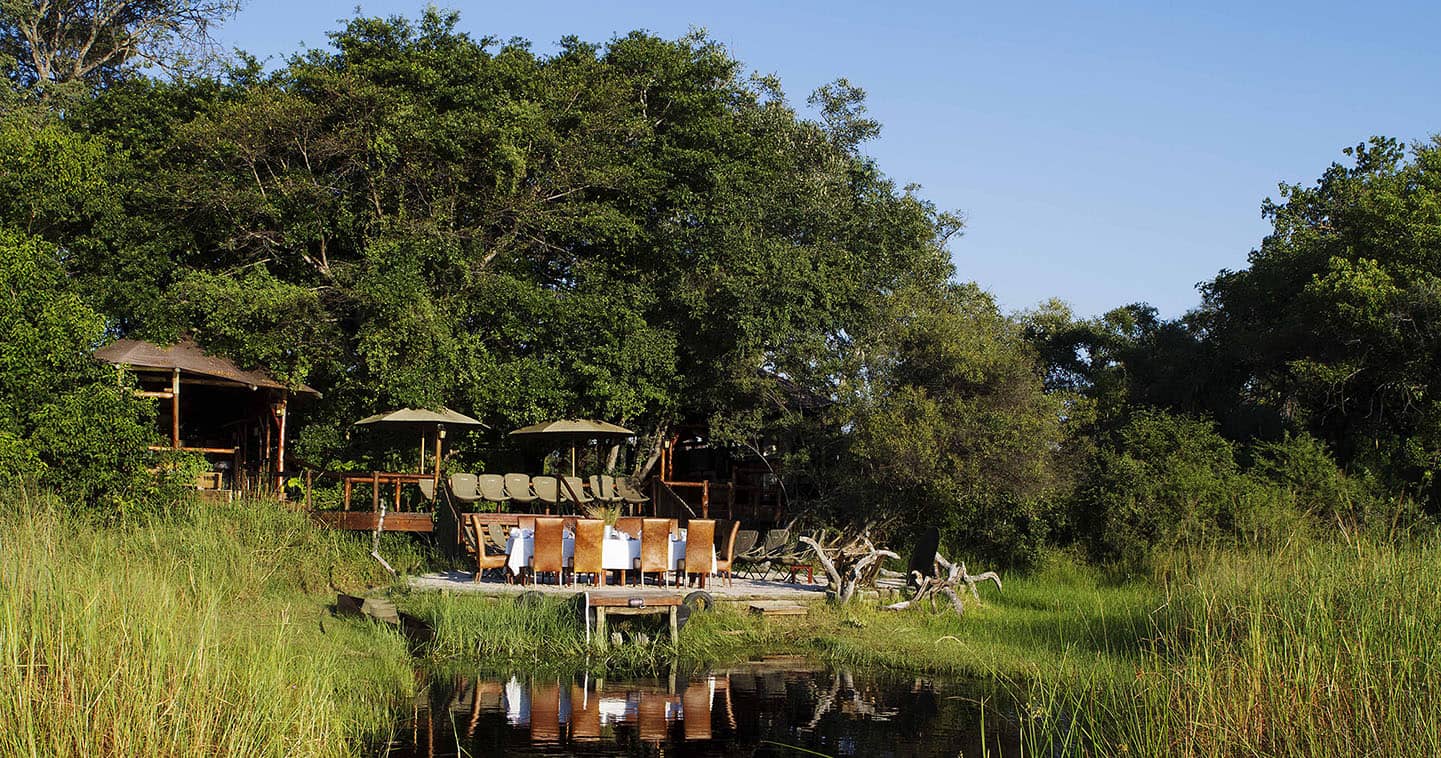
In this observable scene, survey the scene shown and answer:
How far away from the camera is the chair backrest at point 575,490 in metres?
16.0

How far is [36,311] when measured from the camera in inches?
484

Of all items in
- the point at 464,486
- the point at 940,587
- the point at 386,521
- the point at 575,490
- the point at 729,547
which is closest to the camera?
the point at 940,587

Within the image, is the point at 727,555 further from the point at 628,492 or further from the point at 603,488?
the point at 628,492

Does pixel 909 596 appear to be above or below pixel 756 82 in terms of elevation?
below

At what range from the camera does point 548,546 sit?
11.8 metres

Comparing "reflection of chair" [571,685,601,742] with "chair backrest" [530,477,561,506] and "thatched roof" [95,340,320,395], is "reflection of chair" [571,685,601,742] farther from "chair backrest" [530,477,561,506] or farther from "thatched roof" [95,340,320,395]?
"thatched roof" [95,340,320,395]

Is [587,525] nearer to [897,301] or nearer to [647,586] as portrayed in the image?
[647,586]

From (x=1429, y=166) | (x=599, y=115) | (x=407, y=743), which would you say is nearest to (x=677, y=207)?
(x=599, y=115)

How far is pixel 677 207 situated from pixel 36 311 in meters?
10.6

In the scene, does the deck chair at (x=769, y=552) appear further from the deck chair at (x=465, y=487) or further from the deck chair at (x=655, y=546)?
the deck chair at (x=465, y=487)

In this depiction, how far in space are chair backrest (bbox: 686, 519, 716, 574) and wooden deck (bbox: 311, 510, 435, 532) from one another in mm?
4465

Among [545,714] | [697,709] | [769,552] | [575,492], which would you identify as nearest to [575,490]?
[575,492]

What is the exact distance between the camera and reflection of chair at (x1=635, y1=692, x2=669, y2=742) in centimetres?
766

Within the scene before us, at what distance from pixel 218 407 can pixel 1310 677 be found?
19858 mm
